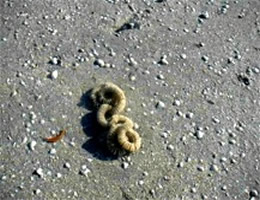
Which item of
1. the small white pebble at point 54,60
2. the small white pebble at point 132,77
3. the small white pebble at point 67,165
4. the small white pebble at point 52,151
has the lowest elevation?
the small white pebble at point 52,151

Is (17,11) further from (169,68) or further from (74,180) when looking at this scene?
(74,180)

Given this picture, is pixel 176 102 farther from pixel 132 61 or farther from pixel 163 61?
pixel 132 61

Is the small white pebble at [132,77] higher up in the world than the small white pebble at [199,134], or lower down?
lower down

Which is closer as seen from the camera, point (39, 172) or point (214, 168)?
point (39, 172)

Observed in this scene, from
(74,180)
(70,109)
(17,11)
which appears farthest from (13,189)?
(17,11)

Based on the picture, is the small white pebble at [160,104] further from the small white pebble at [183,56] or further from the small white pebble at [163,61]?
the small white pebble at [183,56]

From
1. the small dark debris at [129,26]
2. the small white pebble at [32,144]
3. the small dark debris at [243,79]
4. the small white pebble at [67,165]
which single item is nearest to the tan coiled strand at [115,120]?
the small white pebble at [67,165]

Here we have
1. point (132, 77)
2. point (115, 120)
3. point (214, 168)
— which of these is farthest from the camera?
point (132, 77)

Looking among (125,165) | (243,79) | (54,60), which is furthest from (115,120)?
(243,79)

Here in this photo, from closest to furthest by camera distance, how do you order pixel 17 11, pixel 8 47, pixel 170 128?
pixel 170 128 → pixel 8 47 → pixel 17 11
